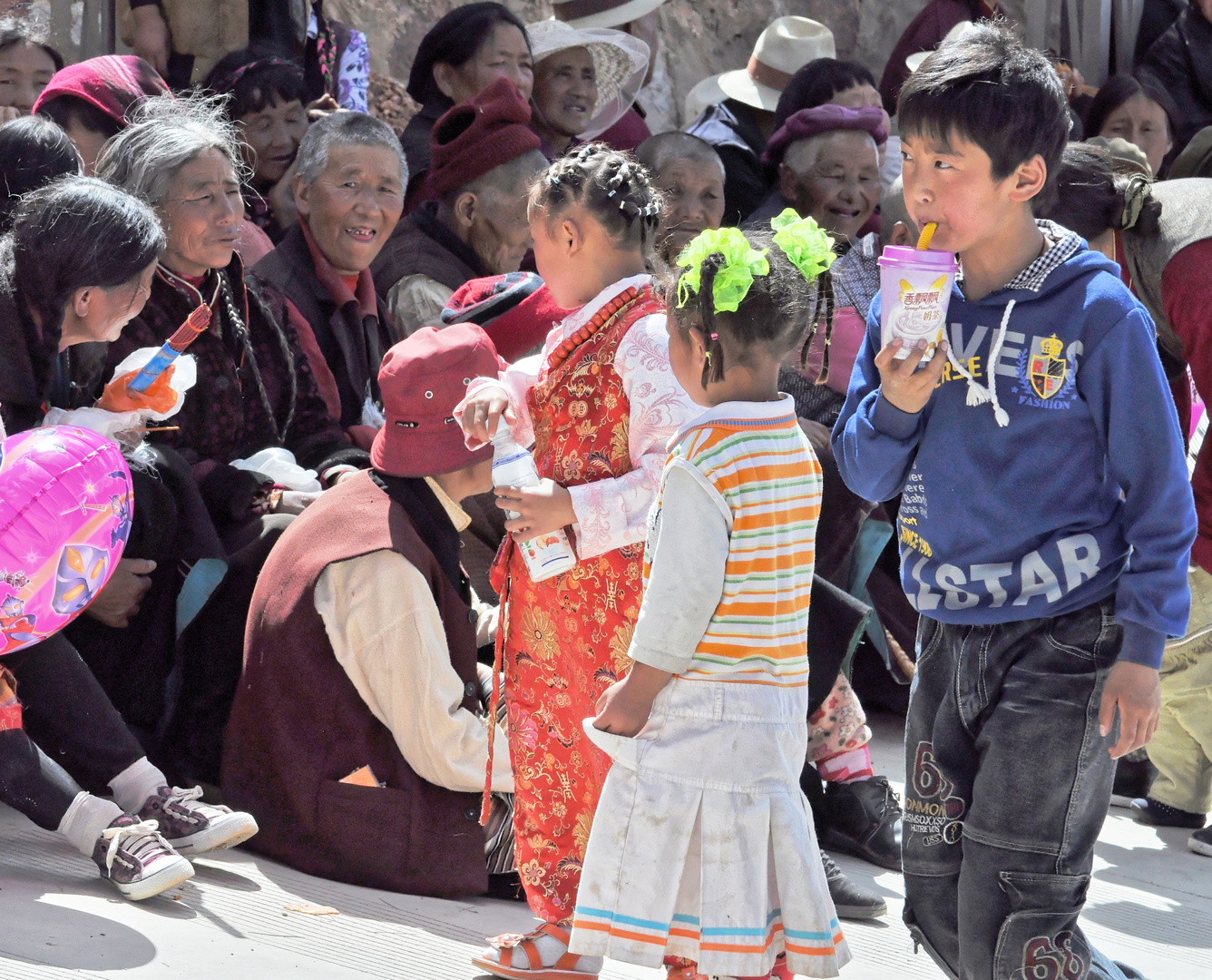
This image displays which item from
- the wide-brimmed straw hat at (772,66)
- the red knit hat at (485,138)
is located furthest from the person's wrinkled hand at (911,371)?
the wide-brimmed straw hat at (772,66)

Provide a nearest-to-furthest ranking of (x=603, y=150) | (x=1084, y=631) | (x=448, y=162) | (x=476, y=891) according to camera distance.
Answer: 1. (x=1084, y=631)
2. (x=603, y=150)
3. (x=476, y=891)
4. (x=448, y=162)

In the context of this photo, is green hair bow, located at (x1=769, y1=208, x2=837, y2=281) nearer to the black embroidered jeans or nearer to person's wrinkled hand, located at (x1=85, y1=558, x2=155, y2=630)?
the black embroidered jeans

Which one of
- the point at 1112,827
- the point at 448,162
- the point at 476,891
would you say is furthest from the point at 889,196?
the point at 476,891

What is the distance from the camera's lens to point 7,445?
9.76 feet

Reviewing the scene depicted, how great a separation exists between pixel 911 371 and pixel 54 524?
172cm

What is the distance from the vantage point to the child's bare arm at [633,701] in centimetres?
226

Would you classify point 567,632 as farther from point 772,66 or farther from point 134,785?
point 772,66

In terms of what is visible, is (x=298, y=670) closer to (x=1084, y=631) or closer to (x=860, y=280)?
(x=1084, y=631)

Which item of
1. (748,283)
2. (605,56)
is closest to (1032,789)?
(748,283)

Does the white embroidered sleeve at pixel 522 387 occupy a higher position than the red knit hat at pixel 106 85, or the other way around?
the red knit hat at pixel 106 85

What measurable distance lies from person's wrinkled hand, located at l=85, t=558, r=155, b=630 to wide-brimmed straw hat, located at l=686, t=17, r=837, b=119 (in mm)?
4082

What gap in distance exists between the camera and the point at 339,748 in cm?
323

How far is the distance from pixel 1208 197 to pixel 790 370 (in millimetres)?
1529

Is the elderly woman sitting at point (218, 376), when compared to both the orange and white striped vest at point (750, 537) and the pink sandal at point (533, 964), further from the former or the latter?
the orange and white striped vest at point (750, 537)
